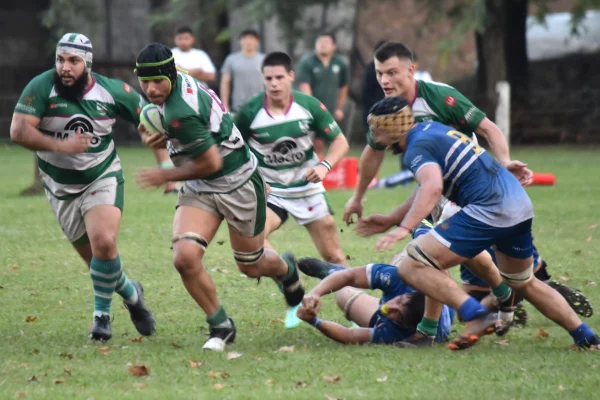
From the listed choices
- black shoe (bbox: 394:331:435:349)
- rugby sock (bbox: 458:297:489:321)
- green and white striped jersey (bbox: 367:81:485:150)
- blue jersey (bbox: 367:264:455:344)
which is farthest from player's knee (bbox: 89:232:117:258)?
rugby sock (bbox: 458:297:489:321)

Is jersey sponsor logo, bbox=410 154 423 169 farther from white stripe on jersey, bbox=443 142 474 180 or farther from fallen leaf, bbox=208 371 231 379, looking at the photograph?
fallen leaf, bbox=208 371 231 379

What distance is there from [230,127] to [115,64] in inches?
919

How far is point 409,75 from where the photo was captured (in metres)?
7.62

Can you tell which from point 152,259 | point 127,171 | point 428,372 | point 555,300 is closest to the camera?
point 428,372

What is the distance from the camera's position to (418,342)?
6.92 meters

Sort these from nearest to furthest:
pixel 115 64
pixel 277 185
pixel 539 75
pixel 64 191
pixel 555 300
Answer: pixel 555 300, pixel 64 191, pixel 277 185, pixel 539 75, pixel 115 64

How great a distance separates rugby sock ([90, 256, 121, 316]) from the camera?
7332mm

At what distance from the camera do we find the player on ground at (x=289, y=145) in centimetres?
875

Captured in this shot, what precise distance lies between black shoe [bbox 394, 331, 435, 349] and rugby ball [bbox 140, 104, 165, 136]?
2028 millimetres

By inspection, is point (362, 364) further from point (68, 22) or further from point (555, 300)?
point (68, 22)

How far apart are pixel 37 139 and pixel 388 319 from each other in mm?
2536

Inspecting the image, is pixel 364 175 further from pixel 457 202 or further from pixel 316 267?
pixel 457 202

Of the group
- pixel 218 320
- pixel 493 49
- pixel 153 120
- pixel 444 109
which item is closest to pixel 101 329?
pixel 218 320

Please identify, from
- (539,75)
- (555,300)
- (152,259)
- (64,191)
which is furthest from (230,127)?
(539,75)
